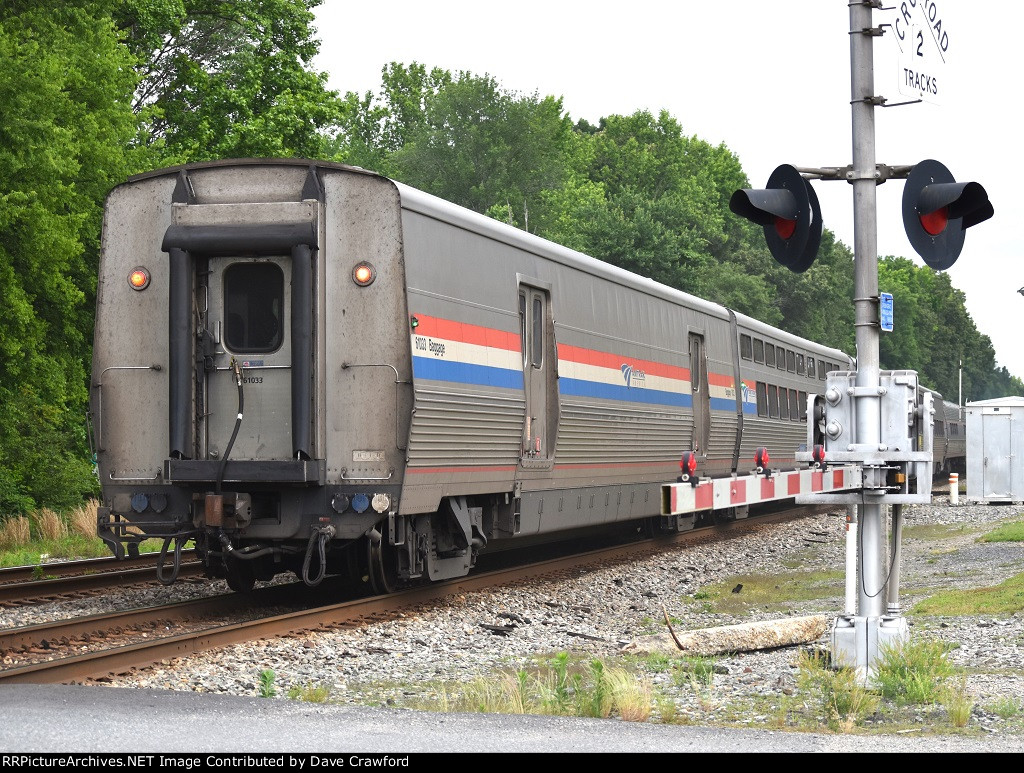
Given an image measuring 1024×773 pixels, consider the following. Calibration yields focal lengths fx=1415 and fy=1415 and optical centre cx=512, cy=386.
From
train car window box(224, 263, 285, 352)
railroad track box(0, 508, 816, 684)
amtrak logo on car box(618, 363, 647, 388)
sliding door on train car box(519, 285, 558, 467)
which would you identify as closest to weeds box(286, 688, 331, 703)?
railroad track box(0, 508, 816, 684)

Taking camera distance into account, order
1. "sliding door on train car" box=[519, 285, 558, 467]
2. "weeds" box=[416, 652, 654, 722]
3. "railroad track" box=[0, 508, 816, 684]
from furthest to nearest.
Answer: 1. "sliding door on train car" box=[519, 285, 558, 467]
2. "railroad track" box=[0, 508, 816, 684]
3. "weeds" box=[416, 652, 654, 722]

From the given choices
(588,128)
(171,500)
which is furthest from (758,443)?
(588,128)

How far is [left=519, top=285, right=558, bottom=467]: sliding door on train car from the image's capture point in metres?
14.4

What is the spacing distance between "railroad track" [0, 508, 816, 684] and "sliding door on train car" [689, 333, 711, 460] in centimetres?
592

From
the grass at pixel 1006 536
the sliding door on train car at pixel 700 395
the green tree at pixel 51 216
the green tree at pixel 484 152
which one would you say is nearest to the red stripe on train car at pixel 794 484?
the sliding door on train car at pixel 700 395

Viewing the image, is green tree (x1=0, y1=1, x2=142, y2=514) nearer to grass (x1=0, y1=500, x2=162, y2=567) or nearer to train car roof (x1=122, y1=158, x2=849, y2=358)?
grass (x1=0, y1=500, x2=162, y2=567)

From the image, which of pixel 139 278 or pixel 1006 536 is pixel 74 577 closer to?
pixel 139 278

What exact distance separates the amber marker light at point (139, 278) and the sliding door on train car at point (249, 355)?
544 millimetres

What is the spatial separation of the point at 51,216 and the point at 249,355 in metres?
9.31

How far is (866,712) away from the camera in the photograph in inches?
295

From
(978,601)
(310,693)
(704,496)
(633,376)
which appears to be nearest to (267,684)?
(310,693)

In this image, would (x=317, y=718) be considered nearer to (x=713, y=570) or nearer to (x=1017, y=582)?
(x=1017, y=582)

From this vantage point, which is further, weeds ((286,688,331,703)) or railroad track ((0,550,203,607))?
railroad track ((0,550,203,607))

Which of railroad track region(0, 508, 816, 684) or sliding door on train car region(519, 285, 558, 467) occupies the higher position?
sliding door on train car region(519, 285, 558, 467)
